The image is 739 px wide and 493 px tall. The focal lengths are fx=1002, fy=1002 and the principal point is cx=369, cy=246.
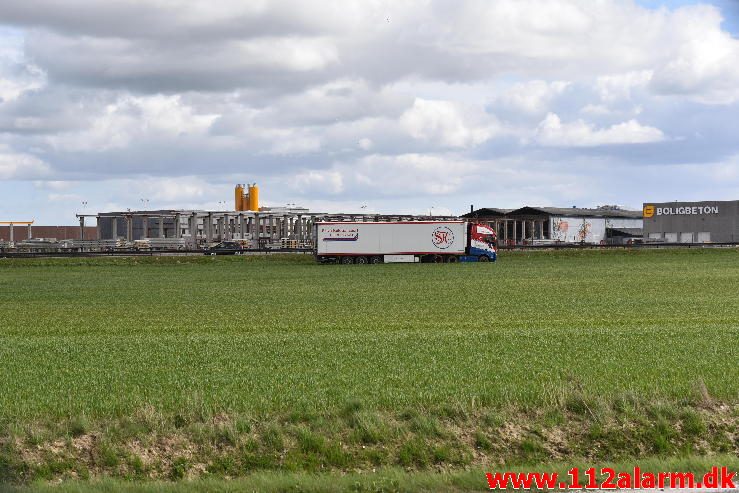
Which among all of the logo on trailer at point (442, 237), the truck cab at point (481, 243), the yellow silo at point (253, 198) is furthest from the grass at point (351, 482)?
the yellow silo at point (253, 198)

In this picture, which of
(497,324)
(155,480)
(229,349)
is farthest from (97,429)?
(497,324)

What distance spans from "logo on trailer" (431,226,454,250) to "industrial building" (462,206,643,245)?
40.4m

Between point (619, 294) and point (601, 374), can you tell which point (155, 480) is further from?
point (619, 294)

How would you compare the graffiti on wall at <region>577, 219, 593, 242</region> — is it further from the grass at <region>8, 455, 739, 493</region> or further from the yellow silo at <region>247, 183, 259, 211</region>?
the grass at <region>8, 455, 739, 493</region>

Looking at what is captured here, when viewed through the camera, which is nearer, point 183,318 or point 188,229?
point 183,318

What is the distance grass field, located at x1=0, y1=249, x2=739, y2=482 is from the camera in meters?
12.2

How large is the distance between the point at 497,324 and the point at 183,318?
381 inches

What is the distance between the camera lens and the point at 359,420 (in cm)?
1279

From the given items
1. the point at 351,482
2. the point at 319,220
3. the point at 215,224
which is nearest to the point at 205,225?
the point at 215,224

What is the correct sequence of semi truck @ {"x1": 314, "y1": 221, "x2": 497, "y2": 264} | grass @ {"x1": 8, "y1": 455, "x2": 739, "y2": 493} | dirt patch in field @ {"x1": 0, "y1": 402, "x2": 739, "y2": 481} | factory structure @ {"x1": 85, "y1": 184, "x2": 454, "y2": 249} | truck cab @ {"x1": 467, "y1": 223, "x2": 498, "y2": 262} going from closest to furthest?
grass @ {"x1": 8, "y1": 455, "x2": 739, "y2": 493} < dirt patch in field @ {"x1": 0, "y1": 402, "x2": 739, "y2": 481} < semi truck @ {"x1": 314, "y1": 221, "x2": 497, "y2": 264} < truck cab @ {"x1": 467, "y1": 223, "x2": 498, "y2": 262} < factory structure @ {"x1": 85, "y1": 184, "x2": 454, "y2": 249}

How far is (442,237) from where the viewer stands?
76.9 metres

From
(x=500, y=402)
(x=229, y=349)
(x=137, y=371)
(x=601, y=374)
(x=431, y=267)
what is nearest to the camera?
(x=500, y=402)

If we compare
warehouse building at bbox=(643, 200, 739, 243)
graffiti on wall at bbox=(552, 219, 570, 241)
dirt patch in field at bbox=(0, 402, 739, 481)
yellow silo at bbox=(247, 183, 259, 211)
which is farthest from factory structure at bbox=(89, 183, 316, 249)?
dirt patch in field at bbox=(0, 402, 739, 481)

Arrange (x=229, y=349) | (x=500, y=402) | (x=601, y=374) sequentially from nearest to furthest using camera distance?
1. (x=500, y=402)
2. (x=601, y=374)
3. (x=229, y=349)
